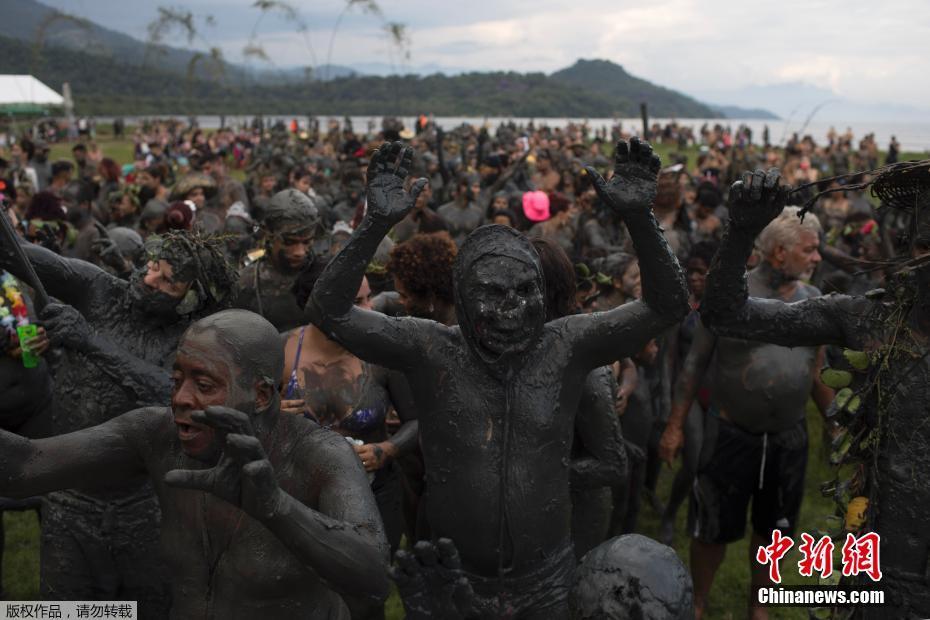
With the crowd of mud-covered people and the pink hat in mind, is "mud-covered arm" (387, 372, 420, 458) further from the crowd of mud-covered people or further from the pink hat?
the pink hat

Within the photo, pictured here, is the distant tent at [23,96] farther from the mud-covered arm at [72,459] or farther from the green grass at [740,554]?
the mud-covered arm at [72,459]

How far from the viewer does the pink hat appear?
930 centimetres

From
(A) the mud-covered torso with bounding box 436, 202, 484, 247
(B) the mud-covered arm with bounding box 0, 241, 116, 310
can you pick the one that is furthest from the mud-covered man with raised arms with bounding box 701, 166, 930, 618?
(A) the mud-covered torso with bounding box 436, 202, 484, 247

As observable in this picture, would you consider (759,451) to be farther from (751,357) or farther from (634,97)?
(634,97)

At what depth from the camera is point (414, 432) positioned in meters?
4.09

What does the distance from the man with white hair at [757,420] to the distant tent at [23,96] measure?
3285 centimetres

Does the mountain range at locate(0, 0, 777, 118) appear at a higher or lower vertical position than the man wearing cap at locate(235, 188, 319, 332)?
higher

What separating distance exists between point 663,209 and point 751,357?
4267mm

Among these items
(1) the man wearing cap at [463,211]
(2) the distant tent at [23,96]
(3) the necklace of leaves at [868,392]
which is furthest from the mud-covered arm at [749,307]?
(2) the distant tent at [23,96]

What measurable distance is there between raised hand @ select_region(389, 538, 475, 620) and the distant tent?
113ft

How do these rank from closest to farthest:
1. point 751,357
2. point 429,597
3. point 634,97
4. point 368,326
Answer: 1. point 429,597
2. point 368,326
3. point 751,357
4. point 634,97

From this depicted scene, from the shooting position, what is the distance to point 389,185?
9.45 feet

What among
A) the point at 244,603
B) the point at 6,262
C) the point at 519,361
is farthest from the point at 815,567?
the point at 6,262

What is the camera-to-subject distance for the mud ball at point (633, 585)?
190cm
